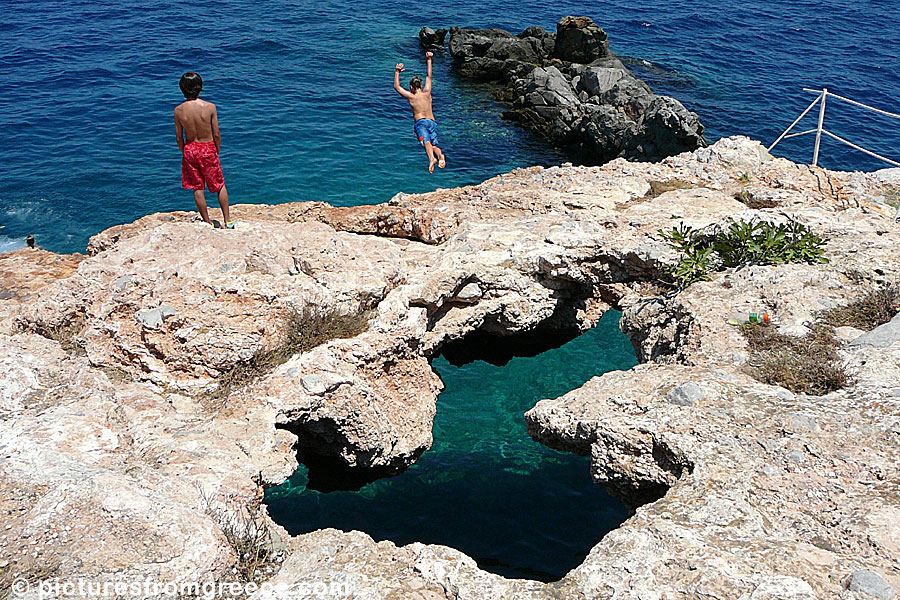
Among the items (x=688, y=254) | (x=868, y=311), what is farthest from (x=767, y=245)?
(x=868, y=311)

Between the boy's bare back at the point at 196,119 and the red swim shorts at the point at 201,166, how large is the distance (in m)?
0.14

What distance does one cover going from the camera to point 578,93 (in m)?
30.8

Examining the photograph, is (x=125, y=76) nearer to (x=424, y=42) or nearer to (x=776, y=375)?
(x=424, y=42)

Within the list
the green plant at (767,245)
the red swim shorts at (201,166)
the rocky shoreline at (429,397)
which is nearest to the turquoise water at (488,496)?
the rocky shoreline at (429,397)

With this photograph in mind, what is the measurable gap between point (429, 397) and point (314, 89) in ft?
81.3

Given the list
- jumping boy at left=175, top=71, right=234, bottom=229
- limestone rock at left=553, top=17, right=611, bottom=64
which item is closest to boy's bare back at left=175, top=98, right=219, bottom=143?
jumping boy at left=175, top=71, right=234, bottom=229

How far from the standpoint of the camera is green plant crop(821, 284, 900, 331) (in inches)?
295

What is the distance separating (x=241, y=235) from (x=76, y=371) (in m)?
2.49

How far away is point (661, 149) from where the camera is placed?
24.5 meters

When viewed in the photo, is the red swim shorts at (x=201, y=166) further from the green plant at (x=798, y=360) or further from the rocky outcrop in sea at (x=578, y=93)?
the rocky outcrop in sea at (x=578, y=93)

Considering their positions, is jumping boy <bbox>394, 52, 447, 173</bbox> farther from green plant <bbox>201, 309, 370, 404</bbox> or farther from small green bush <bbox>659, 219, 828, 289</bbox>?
green plant <bbox>201, 309, 370, 404</bbox>

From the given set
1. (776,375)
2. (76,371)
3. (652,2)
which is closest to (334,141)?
(76,371)

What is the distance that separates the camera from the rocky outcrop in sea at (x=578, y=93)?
968 inches

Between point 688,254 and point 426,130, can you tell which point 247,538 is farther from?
point 426,130
